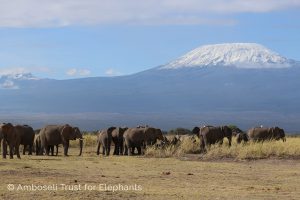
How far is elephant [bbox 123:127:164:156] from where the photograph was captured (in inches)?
1538

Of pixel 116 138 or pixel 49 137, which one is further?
pixel 116 138

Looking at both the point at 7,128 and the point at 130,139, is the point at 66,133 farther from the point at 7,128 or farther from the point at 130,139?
the point at 7,128

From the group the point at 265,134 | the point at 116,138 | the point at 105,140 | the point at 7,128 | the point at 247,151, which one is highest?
the point at 7,128

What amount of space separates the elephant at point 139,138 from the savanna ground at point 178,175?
339 centimetres

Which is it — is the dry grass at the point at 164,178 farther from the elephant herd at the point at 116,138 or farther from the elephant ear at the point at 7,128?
the elephant herd at the point at 116,138

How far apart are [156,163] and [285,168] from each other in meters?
4.99

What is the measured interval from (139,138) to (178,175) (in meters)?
15.1

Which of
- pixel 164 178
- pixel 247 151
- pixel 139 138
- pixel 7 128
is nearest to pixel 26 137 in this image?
pixel 139 138

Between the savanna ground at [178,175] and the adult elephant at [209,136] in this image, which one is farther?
the adult elephant at [209,136]

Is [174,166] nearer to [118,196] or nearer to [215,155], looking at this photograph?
[215,155]

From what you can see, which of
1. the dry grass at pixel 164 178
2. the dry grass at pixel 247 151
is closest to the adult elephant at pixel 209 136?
the dry grass at pixel 247 151

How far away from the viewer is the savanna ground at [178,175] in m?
18.5

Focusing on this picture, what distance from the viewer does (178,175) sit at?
Answer: 2403 centimetres

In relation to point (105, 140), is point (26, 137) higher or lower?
higher
